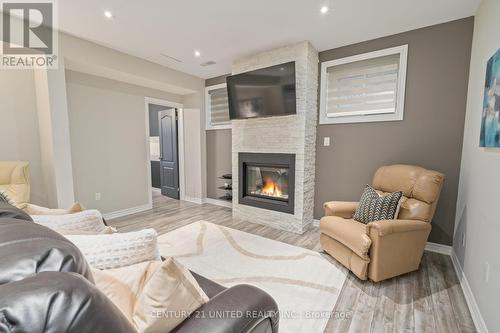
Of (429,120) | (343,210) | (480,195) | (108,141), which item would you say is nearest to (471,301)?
(480,195)

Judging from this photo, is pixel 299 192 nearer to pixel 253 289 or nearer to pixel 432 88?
pixel 432 88

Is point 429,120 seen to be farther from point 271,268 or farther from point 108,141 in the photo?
point 108,141

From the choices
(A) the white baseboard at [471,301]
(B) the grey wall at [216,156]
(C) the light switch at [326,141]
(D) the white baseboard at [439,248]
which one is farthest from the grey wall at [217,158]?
(A) the white baseboard at [471,301]

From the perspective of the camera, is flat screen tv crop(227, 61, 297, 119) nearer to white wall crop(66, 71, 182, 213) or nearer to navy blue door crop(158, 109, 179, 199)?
white wall crop(66, 71, 182, 213)

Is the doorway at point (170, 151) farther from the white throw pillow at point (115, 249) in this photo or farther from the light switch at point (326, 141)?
the white throw pillow at point (115, 249)

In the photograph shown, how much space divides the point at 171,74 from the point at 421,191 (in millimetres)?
4040

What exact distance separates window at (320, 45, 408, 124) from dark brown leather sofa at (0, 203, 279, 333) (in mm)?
2917

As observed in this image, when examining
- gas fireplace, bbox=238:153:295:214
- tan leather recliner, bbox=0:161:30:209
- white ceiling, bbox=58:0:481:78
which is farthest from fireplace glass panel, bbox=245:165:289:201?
tan leather recliner, bbox=0:161:30:209

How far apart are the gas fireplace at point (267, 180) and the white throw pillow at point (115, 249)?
243 centimetres

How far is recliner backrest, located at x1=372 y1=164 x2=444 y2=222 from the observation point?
6.84 ft

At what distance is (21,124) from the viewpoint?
9.57ft

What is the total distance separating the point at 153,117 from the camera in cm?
600

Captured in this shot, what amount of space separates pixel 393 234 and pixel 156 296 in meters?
1.95

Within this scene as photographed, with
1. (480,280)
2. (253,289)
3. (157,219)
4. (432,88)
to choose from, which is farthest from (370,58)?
Result: (157,219)
